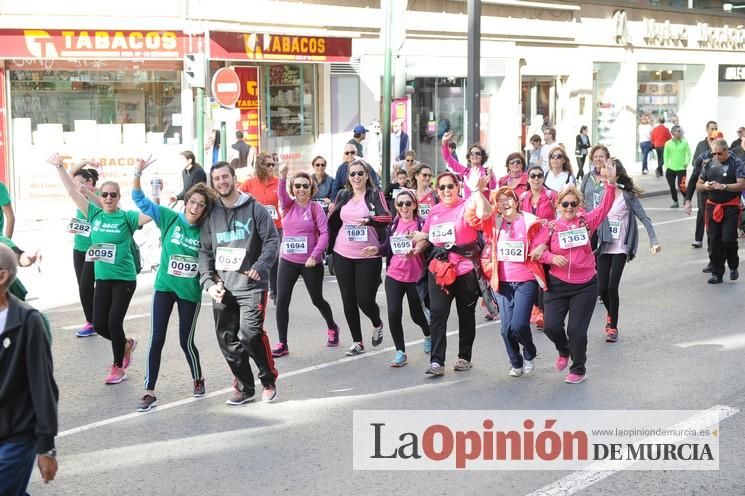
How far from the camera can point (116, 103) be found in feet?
69.9

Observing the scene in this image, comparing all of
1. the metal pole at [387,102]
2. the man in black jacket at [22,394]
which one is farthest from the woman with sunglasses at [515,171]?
the man in black jacket at [22,394]

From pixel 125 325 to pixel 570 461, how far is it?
624 cm

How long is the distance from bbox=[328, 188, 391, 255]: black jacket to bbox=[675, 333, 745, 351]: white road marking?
297 cm

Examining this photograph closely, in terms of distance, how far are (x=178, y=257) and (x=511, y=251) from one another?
265 centimetres

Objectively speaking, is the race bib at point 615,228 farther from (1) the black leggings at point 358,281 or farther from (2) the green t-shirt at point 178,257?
(2) the green t-shirt at point 178,257

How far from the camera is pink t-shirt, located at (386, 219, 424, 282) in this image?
9.16 m

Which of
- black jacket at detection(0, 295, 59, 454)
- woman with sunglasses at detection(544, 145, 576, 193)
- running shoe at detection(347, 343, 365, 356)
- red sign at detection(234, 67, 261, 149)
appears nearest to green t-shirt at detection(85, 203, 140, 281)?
running shoe at detection(347, 343, 365, 356)

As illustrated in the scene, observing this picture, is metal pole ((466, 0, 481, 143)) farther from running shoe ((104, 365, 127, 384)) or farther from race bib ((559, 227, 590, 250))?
running shoe ((104, 365, 127, 384))

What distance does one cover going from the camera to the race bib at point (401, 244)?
9.09 m

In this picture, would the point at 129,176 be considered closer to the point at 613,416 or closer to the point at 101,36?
the point at 101,36

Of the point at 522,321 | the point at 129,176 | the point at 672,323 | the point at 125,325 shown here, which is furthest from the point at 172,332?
the point at 129,176

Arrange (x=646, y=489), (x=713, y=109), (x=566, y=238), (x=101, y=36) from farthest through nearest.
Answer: (x=713, y=109) < (x=101, y=36) < (x=566, y=238) < (x=646, y=489)

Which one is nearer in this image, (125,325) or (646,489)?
(646,489)

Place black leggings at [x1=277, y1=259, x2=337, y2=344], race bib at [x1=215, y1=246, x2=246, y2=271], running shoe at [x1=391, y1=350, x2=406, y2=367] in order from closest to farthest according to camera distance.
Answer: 1. race bib at [x1=215, y1=246, x2=246, y2=271]
2. running shoe at [x1=391, y1=350, x2=406, y2=367]
3. black leggings at [x1=277, y1=259, x2=337, y2=344]
